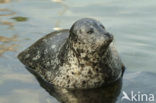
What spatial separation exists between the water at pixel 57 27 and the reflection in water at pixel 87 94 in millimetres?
131

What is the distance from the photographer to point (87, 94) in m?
6.89

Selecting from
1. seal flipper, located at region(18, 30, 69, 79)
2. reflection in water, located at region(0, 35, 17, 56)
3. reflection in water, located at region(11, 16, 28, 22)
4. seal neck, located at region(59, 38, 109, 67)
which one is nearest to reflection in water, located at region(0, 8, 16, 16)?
reflection in water, located at region(11, 16, 28, 22)

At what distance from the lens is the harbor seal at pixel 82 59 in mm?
6883

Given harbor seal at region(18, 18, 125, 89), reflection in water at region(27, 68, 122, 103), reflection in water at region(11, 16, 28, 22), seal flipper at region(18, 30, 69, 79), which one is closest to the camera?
reflection in water at region(27, 68, 122, 103)

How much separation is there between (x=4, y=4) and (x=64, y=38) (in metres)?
3.87

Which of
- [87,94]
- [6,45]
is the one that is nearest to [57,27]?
[6,45]

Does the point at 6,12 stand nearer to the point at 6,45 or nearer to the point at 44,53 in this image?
the point at 6,45

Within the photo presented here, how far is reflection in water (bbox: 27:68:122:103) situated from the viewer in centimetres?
667

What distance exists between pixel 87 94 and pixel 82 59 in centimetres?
52

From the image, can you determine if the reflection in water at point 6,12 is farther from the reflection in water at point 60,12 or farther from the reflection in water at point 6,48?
the reflection in water at point 6,48

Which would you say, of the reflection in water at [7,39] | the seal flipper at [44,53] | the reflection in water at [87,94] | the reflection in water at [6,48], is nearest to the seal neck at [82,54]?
the seal flipper at [44,53]

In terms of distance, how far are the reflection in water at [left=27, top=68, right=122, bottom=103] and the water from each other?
0.43ft

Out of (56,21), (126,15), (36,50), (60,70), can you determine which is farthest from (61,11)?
(60,70)

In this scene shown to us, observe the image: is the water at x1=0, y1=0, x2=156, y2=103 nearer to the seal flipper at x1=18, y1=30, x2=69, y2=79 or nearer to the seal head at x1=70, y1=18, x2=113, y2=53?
the seal flipper at x1=18, y1=30, x2=69, y2=79
